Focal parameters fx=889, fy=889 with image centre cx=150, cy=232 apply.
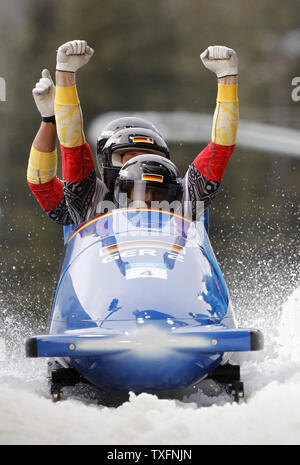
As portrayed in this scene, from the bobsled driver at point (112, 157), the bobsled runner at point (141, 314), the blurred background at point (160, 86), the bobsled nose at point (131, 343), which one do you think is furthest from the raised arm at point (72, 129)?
the blurred background at point (160, 86)

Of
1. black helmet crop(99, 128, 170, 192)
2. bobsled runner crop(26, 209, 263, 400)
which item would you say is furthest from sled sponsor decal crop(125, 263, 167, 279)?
black helmet crop(99, 128, 170, 192)

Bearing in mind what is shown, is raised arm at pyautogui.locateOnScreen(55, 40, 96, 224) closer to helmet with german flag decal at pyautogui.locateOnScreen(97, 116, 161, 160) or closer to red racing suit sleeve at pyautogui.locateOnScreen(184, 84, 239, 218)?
red racing suit sleeve at pyautogui.locateOnScreen(184, 84, 239, 218)

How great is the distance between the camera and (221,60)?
14.9ft

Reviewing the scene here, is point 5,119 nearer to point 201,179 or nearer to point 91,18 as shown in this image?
point 91,18

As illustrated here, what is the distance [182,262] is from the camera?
3740 mm

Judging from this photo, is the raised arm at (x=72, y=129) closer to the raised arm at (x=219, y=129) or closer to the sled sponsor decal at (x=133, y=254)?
the raised arm at (x=219, y=129)

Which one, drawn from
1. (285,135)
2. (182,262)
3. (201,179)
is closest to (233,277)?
(201,179)

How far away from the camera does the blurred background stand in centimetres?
1183

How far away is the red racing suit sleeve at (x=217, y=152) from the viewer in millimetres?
4594

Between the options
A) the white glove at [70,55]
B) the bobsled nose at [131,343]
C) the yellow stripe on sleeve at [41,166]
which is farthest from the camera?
the yellow stripe on sleeve at [41,166]

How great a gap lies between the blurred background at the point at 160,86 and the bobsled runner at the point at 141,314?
202 inches

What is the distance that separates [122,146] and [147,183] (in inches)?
37.2

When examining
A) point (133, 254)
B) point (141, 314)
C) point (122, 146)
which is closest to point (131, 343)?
point (141, 314)

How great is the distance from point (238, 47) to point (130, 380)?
15.6 m
